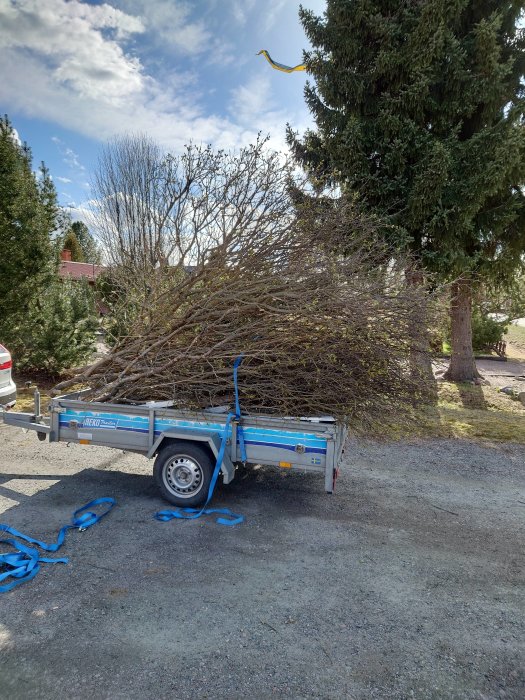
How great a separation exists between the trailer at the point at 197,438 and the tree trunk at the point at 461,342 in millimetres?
8512

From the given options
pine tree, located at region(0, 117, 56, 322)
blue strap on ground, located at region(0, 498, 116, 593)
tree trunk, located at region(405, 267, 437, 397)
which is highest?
pine tree, located at region(0, 117, 56, 322)

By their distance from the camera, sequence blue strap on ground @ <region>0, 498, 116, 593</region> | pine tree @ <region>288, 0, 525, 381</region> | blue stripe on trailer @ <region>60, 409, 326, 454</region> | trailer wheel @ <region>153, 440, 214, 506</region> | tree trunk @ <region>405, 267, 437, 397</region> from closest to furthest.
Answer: blue strap on ground @ <region>0, 498, 116, 593</region> < blue stripe on trailer @ <region>60, 409, 326, 454</region> < trailer wheel @ <region>153, 440, 214, 506</region> < tree trunk @ <region>405, 267, 437, 397</region> < pine tree @ <region>288, 0, 525, 381</region>

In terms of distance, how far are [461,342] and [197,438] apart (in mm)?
10229

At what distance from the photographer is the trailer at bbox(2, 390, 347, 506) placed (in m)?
4.39

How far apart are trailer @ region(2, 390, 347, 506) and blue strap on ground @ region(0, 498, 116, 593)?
2.72ft

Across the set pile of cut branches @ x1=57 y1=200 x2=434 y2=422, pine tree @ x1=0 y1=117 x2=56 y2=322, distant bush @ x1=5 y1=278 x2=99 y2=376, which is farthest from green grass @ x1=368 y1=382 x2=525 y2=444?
pine tree @ x1=0 y1=117 x2=56 y2=322

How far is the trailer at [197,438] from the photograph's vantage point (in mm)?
4391

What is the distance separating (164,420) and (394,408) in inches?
103

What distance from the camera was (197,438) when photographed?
15.0ft

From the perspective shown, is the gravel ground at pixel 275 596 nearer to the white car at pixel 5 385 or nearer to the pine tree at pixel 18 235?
the white car at pixel 5 385

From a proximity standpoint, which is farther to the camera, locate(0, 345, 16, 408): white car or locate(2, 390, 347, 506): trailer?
locate(0, 345, 16, 408): white car

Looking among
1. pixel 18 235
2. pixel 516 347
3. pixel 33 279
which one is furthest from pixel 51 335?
pixel 516 347

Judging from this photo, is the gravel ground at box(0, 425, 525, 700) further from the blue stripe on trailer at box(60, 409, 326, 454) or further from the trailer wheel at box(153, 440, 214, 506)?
the blue stripe on trailer at box(60, 409, 326, 454)

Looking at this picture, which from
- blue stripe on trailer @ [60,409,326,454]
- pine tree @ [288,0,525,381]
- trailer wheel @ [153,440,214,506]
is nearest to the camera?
blue stripe on trailer @ [60,409,326,454]
